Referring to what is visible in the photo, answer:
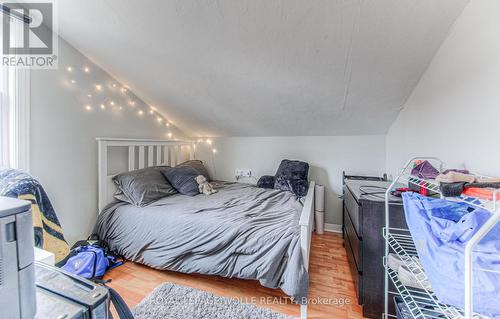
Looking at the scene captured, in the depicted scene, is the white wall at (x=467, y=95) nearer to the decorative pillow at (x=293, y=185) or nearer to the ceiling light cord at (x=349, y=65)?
the ceiling light cord at (x=349, y=65)

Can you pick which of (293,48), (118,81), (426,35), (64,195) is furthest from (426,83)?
(64,195)

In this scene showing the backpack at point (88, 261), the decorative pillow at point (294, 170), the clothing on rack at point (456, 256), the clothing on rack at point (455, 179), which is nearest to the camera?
the clothing on rack at point (456, 256)

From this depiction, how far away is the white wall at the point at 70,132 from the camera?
170cm

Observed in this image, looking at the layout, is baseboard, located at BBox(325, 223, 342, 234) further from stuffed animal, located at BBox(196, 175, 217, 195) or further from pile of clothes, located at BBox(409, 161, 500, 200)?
pile of clothes, located at BBox(409, 161, 500, 200)

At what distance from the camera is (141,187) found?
208 cm

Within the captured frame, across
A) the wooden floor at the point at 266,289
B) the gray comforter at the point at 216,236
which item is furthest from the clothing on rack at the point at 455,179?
the wooden floor at the point at 266,289

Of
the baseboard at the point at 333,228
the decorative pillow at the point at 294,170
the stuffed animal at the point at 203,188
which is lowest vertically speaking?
the baseboard at the point at 333,228

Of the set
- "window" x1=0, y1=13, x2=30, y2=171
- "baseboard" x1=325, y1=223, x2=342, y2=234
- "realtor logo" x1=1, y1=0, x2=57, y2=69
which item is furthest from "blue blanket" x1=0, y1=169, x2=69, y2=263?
"baseboard" x1=325, y1=223, x2=342, y2=234

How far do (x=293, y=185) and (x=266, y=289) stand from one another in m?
1.21

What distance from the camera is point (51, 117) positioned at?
1758 millimetres

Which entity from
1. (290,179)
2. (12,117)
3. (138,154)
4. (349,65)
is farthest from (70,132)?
(349,65)

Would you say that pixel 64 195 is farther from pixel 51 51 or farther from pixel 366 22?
pixel 366 22

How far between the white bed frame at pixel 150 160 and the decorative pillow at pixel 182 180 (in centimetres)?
38

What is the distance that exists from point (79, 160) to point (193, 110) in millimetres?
1362
